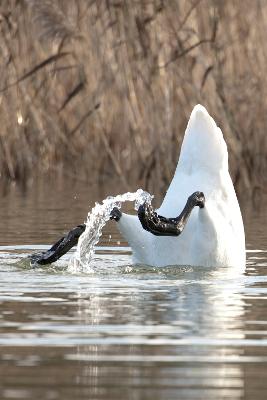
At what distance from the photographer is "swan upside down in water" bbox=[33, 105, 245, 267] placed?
699cm

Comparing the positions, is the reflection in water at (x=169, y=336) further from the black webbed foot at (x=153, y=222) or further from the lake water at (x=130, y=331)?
the black webbed foot at (x=153, y=222)

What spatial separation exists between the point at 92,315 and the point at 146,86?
19.7ft

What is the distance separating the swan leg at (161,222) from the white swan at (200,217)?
0.29ft

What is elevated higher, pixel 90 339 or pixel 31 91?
pixel 31 91

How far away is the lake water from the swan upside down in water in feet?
0.32

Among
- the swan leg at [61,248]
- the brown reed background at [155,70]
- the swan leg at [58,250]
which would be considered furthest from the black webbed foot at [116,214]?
the brown reed background at [155,70]

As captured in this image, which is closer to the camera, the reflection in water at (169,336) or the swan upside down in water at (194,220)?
the reflection in water at (169,336)

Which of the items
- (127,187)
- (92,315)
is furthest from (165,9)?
(92,315)

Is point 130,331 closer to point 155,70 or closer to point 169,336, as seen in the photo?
point 169,336

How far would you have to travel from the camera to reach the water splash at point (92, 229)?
23.2 ft

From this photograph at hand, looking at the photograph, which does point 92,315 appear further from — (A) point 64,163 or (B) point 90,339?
(A) point 64,163

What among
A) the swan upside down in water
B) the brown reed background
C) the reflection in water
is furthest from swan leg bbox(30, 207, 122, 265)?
the brown reed background

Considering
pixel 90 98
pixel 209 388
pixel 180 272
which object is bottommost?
pixel 209 388

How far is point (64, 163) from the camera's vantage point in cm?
1334
